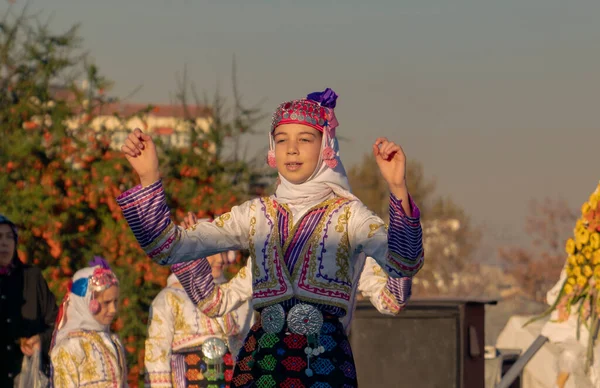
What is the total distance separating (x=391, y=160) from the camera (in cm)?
488

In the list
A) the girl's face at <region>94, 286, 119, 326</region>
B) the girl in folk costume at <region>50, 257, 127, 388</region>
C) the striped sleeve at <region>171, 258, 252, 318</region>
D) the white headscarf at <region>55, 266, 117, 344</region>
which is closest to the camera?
the striped sleeve at <region>171, 258, 252, 318</region>

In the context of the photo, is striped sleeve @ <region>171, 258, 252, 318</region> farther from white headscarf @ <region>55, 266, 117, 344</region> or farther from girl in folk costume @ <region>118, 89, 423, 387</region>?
white headscarf @ <region>55, 266, 117, 344</region>

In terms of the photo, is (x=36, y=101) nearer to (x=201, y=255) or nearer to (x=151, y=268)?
(x=151, y=268)

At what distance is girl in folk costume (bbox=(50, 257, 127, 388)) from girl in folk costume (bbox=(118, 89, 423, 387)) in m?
3.40

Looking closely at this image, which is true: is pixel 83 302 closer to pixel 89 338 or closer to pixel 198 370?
pixel 89 338

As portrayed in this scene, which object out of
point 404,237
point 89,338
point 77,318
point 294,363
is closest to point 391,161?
point 404,237

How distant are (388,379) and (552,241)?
2092 cm

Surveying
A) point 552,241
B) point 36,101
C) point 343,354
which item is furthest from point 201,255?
point 552,241

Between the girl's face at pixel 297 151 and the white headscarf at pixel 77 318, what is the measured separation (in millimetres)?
3761

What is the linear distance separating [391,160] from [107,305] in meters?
4.66

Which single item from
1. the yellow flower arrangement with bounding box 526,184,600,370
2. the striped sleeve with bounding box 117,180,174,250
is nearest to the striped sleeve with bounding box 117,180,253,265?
the striped sleeve with bounding box 117,180,174,250

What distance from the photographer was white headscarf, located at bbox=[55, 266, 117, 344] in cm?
891

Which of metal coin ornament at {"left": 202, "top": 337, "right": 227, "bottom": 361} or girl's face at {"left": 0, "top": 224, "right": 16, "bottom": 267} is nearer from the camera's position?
metal coin ornament at {"left": 202, "top": 337, "right": 227, "bottom": 361}

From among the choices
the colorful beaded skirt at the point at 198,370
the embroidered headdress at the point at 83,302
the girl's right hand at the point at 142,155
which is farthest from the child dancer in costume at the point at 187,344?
the girl's right hand at the point at 142,155
